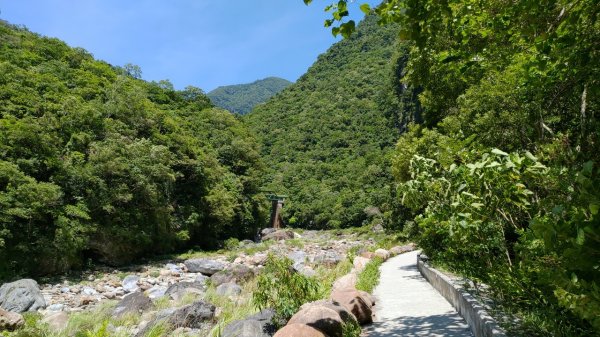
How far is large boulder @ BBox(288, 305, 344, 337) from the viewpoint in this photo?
4965mm

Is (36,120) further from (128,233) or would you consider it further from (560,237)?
(560,237)

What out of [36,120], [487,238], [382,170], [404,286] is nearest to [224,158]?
[36,120]

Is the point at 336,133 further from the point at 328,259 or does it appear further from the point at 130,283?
the point at 130,283

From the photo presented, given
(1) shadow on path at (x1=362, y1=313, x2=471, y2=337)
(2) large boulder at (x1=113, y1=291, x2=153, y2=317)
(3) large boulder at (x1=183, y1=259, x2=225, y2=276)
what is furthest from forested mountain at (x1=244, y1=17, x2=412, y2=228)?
(1) shadow on path at (x1=362, y1=313, x2=471, y2=337)

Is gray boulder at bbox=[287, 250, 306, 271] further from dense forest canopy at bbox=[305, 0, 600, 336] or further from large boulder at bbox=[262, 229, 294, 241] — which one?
large boulder at bbox=[262, 229, 294, 241]

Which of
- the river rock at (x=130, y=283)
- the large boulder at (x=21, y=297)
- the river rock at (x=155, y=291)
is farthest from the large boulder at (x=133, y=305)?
the river rock at (x=130, y=283)

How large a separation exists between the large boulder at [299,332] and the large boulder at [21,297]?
13228 millimetres

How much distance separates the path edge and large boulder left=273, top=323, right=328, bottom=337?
1750 millimetres

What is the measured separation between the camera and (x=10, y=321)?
9.64 meters

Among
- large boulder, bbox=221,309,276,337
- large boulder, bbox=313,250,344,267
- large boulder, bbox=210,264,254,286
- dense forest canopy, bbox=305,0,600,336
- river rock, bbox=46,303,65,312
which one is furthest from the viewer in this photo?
large boulder, bbox=313,250,344,267

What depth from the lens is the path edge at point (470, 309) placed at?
4258 millimetres

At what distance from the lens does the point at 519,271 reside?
4102mm

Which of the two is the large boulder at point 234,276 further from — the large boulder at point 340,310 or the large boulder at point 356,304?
the large boulder at point 340,310

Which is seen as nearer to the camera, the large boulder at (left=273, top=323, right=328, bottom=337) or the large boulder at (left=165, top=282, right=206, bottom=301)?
the large boulder at (left=273, top=323, right=328, bottom=337)
